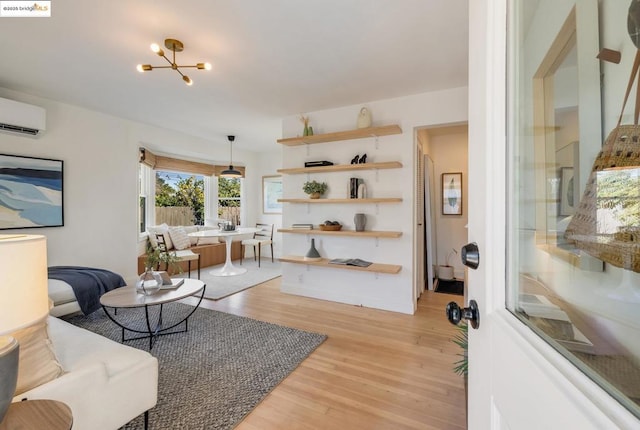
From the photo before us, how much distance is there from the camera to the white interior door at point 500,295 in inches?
14.5

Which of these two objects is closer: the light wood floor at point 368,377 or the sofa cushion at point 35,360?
the sofa cushion at point 35,360

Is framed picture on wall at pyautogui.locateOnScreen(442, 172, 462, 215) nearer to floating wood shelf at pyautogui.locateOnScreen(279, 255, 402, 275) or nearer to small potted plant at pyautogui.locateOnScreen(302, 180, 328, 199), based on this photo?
floating wood shelf at pyautogui.locateOnScreen(279, 255, 402, 275)

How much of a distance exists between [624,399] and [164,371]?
248 cm

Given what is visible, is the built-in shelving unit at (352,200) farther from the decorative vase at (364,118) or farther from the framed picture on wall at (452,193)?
the framed picture on wall at (452,193)

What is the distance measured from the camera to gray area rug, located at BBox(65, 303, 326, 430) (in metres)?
1.69

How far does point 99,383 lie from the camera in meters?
1.28

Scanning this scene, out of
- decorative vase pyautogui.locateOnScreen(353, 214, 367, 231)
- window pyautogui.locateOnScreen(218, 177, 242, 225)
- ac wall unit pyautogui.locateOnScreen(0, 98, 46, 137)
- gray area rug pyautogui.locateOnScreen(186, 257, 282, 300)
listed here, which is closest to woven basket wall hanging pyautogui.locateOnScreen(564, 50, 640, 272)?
decorative vase pyautogui.locateOnScreen(353, 214, 367, 231)

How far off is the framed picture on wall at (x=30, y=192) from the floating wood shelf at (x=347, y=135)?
2.79m

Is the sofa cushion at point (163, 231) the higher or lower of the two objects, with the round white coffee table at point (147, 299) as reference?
higher

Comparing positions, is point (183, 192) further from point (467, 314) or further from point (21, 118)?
point (467, 314)

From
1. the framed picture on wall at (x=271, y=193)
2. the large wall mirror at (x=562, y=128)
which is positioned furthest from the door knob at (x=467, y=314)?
the framed picture on wall at (x=271, y=193)

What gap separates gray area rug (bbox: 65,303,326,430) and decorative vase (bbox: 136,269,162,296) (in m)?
0.45

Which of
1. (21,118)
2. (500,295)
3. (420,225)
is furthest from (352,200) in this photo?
(21,118)

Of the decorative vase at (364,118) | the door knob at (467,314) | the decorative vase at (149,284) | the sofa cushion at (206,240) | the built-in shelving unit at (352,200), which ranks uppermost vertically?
the decorative vase at (364,118)
